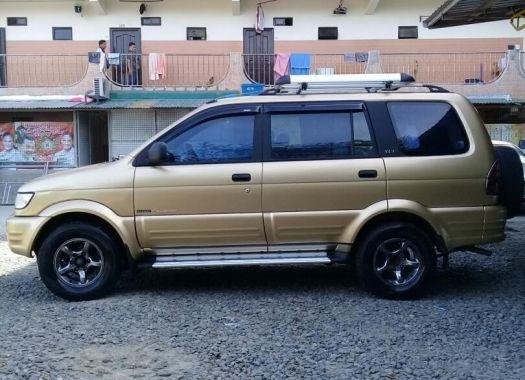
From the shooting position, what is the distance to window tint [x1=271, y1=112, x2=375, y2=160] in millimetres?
6035

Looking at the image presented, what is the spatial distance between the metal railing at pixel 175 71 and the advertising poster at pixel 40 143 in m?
2.07

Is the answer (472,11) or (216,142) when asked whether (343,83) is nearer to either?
(216,142)

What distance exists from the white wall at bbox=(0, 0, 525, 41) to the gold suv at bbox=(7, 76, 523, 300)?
479 inches

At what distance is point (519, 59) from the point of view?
15891mm

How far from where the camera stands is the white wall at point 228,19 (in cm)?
1755

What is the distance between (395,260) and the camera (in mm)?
6000

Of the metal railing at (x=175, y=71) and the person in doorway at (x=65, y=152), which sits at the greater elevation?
the metal railing at (x=175, y=71)

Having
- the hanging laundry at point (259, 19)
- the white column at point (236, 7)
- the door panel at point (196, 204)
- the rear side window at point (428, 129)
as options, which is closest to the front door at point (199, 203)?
the door panel at point (196, 204)

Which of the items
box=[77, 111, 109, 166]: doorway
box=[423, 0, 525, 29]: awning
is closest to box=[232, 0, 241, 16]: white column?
box=[77, 111, 109, 166]: doorway

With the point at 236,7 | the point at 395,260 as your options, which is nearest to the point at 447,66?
the point at 236,7

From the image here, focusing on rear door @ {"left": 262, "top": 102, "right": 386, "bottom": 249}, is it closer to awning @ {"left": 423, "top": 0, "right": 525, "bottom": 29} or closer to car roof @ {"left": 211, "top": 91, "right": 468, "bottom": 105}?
car roof @ {"left": 211, "top": 91, "right": 468, "bottom": 105}

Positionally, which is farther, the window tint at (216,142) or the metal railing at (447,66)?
the metal railing at (447,66)

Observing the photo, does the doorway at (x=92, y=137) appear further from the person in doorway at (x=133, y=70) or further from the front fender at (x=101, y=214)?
the front fender at (x=101, y=214)

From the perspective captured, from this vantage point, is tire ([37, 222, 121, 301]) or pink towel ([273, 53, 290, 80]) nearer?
tire ([37, 222, 121, 301])
